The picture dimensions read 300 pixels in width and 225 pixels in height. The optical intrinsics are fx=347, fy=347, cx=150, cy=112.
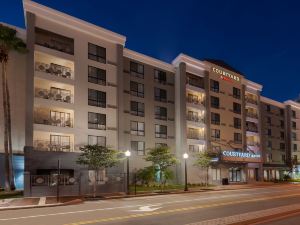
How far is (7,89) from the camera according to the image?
3309 centimetres

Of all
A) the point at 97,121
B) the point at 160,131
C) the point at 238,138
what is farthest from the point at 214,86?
the point at 97,121

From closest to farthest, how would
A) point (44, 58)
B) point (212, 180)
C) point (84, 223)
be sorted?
point (84, 223), point (44, 58), point (212, 180)

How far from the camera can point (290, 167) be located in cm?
7150

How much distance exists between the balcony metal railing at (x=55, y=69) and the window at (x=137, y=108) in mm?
10019

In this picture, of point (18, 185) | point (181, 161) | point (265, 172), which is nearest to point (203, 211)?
point (18, 185)

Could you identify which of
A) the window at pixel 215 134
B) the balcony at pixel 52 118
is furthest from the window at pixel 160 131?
the balcony at pixel 52 118

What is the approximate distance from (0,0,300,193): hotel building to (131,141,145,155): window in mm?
131

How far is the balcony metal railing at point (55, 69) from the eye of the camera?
36.7 m

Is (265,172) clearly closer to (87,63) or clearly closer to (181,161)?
(181,161)

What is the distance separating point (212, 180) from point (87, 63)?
84.5 feet

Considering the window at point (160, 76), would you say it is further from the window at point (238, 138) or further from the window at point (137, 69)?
the window at point (238, 138)

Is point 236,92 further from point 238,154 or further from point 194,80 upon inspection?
point 238,154

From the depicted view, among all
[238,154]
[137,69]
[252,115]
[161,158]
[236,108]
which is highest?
[137,69]

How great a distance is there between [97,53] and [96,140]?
1047 centimetres
